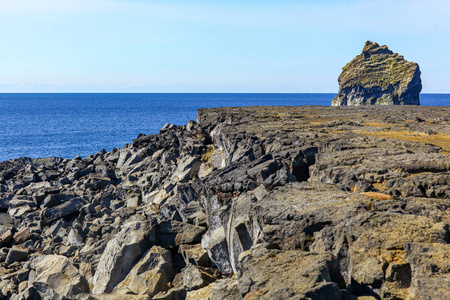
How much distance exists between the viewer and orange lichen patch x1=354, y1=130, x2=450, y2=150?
2742cm

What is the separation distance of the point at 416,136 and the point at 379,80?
347 feet

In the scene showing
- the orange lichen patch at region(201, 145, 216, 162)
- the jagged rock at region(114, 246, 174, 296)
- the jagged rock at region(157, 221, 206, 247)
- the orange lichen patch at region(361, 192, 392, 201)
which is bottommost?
the jagged rock at region(114, 246, 174, 296)

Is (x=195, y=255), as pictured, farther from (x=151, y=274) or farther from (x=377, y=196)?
(x=377, y=196)

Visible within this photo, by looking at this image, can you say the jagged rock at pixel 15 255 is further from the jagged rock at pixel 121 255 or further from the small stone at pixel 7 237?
the jagged rock at pixel 121 255

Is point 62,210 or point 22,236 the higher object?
point 62,210

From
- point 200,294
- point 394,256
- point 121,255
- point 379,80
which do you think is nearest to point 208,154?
point 121,255

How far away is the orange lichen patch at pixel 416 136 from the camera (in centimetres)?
2742

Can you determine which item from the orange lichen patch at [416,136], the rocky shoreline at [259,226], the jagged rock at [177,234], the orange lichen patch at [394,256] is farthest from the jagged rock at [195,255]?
the orange lichen patch at [416,136]

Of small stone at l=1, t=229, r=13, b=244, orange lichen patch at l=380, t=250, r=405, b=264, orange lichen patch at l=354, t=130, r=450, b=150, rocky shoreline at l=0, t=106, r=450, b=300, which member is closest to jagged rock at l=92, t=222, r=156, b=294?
rocky shoreline at l=0, t=106, r=450, b=300

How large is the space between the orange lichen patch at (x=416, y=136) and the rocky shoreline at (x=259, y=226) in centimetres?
18

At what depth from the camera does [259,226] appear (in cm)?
1390

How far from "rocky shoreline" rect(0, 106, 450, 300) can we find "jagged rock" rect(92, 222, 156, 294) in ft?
0.18

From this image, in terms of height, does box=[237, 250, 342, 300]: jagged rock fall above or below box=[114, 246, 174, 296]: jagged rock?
above

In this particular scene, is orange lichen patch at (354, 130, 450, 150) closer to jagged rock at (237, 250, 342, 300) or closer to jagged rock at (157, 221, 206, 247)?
jagged rock at (157, 221, 206, 247)
